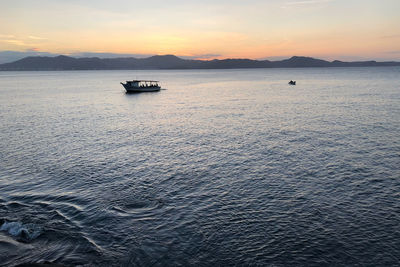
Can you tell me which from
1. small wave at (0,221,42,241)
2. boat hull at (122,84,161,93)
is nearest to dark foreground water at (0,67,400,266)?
small wave at (0,221,42,241)

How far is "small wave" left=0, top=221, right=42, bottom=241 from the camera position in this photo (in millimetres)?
17938

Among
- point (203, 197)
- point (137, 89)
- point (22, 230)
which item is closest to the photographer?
point (22, 230)

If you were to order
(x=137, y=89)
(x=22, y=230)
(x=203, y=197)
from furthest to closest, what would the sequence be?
(x=137, y=89) → (x=203, y=197) → (x=22, y=230)

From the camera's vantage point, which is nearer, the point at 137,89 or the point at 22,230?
the point at 22,230

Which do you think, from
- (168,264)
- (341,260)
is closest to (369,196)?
(341,260)

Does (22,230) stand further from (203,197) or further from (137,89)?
(137,89)

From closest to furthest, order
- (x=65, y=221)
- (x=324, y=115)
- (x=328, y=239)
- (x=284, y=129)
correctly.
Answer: (x=328, y=239) → (x=65, y=221) → (x=284, y=129) → (x=324, y=115)

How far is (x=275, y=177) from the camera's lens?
90.8 feet

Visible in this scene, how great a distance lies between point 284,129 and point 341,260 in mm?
34135

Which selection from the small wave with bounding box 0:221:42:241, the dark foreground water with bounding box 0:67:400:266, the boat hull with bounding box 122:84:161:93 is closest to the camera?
the dark foreground water with bounding box 0:67:400:266

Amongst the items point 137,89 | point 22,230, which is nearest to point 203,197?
point 22,230

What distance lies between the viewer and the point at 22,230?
60.2 feet

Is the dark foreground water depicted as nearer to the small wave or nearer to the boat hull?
the small wave

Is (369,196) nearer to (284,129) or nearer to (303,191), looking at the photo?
(303,191)
